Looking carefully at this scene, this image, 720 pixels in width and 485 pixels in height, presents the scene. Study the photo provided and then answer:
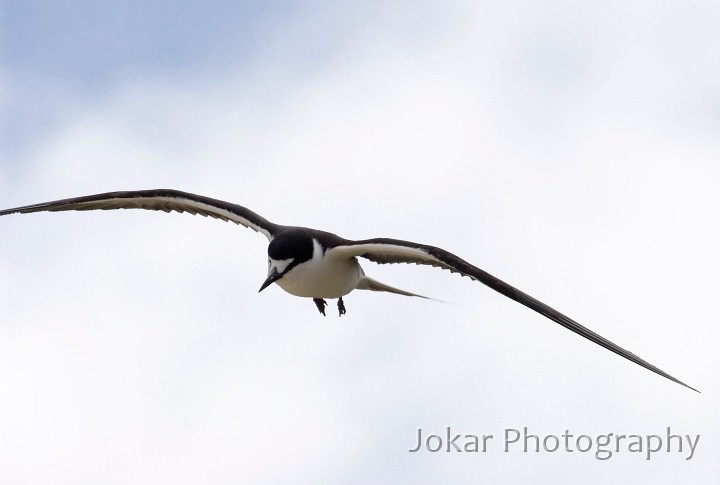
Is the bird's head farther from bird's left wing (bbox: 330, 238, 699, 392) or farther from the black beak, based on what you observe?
bird's left wing (bbox: 330, 238, 699, 392)

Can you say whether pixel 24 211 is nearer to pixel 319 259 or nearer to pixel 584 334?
pixel 319 259

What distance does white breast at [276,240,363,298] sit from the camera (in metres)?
14.8

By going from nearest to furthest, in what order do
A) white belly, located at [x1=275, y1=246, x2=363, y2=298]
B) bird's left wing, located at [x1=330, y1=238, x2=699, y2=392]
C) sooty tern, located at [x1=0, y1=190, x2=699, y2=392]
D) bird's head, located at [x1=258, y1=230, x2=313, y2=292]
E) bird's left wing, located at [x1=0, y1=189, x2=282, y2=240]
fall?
bird's left wing, located at [x1=330, y1=238, x2=699, y2=392]
sooty tern, located at [x1=0, y1=190, x2=699, y2=392]
bird's head, located at [x1=258, y1=230, x2=313, y2=292]
white belly, located at [x1=275, y1=246, x2=363, y2=298]
bird's left wing, located at [x1=0, y1=189, x2=282, y2=240]

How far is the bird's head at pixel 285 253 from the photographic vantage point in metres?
14.4

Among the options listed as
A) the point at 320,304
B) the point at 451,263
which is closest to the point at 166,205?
the point at 320,304

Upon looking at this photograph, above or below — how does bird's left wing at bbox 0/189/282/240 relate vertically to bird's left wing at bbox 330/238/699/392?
above

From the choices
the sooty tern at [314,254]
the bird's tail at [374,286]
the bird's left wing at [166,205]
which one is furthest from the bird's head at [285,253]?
the bird's tail at [374,286]

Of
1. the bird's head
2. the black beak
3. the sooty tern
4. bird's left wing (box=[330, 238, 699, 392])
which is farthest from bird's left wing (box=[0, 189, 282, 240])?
bird's left wing (box=[330, 238, 699, 392])

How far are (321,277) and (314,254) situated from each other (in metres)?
0.37

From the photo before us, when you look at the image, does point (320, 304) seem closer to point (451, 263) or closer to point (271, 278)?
point (271, 278)

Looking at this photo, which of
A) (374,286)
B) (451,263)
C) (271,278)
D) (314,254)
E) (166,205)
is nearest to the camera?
(451,263)

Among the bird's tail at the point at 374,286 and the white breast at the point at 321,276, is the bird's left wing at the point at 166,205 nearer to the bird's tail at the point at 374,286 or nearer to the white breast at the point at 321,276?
the white breast at the point at 321,276

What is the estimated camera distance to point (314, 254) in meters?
14.8

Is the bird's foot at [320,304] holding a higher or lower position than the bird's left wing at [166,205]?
lower
